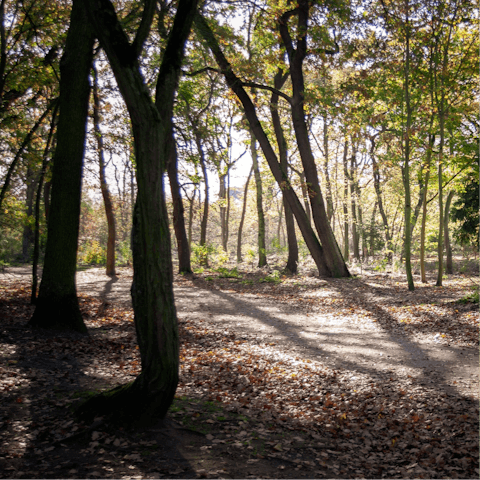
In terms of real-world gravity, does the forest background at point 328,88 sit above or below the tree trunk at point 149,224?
above

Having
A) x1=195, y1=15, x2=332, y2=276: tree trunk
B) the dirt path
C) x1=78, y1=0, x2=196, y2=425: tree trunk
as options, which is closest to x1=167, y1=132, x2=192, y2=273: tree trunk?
the dirt path

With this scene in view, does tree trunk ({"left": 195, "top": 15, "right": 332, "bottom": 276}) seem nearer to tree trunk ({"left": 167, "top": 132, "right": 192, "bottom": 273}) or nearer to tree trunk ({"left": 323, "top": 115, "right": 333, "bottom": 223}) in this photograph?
tree trunk ({"left": 167, "top": 132, "right": 192, "bottom": 273})

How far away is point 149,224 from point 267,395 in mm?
3281

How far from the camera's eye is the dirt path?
620cm

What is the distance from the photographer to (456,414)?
449cm

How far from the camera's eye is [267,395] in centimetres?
539

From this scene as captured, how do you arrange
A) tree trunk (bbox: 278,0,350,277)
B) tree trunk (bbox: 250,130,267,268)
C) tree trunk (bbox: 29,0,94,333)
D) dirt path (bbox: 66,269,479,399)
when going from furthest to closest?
tree trunk (bbox: 250,130,267,268) < tree trunk (bbox: 278,0,350,277) < tree trunk (bbox: 29,0,94,333) < dirt path (bbox: 66,269,479,399)

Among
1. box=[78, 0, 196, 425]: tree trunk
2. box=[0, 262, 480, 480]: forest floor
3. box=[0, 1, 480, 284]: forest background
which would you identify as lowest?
box=[0, 262, 480, 480]: forest floor

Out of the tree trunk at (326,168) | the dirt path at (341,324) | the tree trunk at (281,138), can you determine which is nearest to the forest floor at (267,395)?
the dirt path at (341,324)

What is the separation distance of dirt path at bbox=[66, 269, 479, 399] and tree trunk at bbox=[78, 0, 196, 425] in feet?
12.4

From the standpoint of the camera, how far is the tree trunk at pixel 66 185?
7023 millimetres

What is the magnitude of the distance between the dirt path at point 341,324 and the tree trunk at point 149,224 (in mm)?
3773

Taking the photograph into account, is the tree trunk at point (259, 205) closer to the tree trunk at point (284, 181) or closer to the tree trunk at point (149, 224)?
the tree trunk at point (284, 181)

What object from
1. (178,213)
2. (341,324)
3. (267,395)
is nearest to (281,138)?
(178,213)
